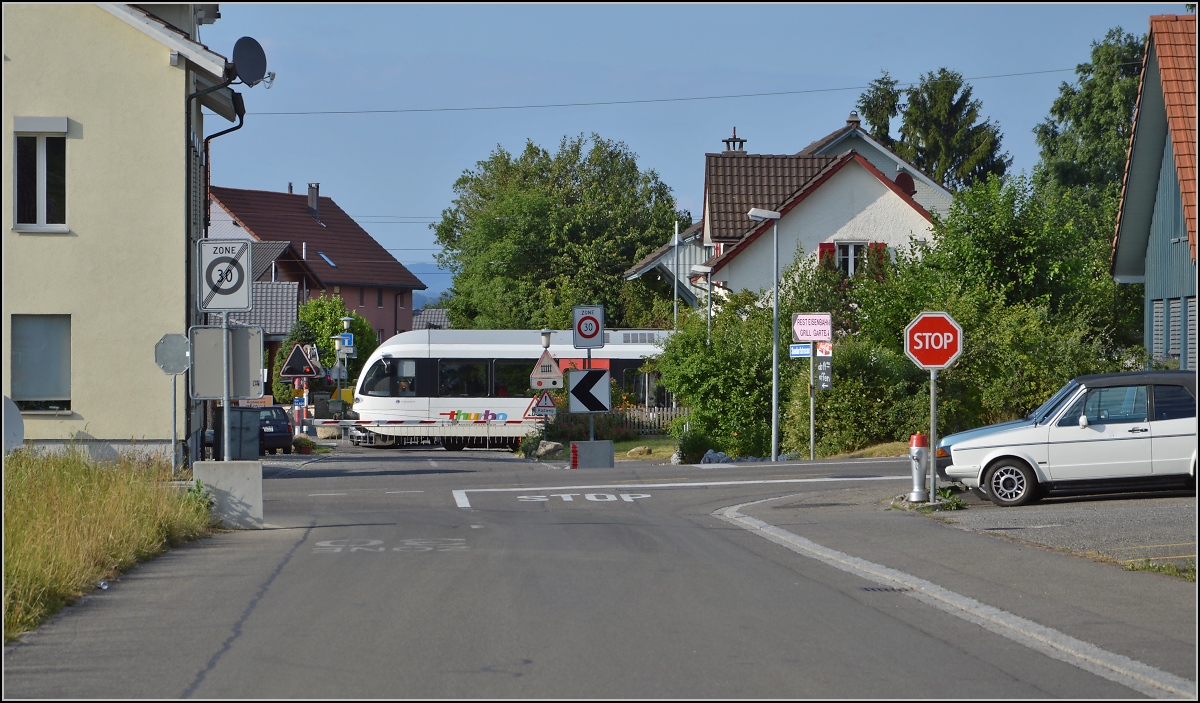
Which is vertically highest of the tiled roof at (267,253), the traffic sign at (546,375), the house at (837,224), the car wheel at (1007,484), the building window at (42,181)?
the tiled roof at (267,253)

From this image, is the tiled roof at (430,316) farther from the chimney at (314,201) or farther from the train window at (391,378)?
the train window at (391,378)

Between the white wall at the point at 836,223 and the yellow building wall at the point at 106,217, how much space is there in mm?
25158

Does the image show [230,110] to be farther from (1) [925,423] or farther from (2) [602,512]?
(1) [925,423]

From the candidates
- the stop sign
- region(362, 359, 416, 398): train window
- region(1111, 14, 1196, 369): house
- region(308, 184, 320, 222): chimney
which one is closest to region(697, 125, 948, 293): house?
region(362, 359, 416, 398): train window

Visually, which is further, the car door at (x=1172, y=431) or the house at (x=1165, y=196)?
the house at (x=1165, y=196)

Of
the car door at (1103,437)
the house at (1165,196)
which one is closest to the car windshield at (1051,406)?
the car door at (1103,437)

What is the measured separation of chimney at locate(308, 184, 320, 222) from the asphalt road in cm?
7595

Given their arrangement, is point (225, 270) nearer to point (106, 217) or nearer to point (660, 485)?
point (106, 217)

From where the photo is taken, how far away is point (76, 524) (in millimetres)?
11070

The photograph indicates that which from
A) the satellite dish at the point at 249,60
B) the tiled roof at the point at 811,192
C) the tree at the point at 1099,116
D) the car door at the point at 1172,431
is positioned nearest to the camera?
the car door at the point at 1172,431

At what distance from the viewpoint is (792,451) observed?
101 feet

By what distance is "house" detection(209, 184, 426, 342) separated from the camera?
82000 mm

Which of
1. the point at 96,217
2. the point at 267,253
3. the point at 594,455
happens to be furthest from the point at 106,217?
the point at 267,253

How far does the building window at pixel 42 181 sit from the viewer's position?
22.6 meters
